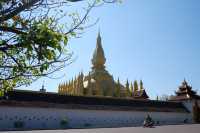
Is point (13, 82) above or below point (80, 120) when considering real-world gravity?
above

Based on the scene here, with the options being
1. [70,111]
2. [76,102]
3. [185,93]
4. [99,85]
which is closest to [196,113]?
[185,93]

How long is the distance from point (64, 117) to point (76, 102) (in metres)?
2.74

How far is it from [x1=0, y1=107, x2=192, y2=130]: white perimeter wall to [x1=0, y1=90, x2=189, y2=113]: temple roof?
424 millimetres

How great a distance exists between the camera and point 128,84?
47969 mm

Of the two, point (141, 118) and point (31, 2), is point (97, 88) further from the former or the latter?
point (31, 2)

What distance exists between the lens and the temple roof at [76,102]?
2511cm

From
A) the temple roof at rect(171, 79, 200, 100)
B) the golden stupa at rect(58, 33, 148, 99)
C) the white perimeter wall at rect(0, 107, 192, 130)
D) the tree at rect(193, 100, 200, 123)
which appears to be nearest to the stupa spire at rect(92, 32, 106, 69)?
the golden stupa at rect(58, 33, 148, 99)

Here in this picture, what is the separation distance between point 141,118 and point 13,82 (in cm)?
2979

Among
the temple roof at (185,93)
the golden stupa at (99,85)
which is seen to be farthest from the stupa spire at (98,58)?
the temple roof at (185,93)

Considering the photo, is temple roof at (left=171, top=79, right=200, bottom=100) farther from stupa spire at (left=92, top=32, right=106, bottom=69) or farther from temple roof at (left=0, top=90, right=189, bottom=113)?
stupa spire at (left=92, top=32, right=106, bottom=69)

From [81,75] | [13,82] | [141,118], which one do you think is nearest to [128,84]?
[81,75]

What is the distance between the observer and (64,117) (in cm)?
2678

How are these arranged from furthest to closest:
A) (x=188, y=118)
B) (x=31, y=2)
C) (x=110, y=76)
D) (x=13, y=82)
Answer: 1. (x=110, y=76)
2. (x=188, y=118)
3. (x=13, y=82)
4. (x=31, y=2)

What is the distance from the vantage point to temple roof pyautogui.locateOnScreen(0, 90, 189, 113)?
82.4ft
